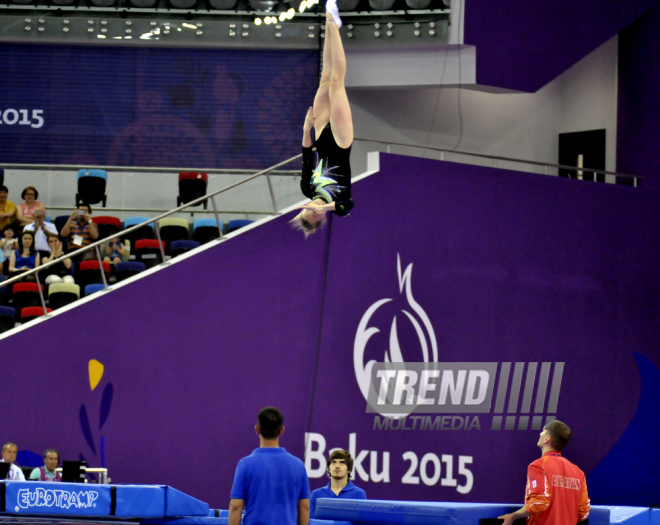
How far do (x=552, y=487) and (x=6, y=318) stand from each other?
5.50m

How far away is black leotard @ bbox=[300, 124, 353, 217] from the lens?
15.8ft

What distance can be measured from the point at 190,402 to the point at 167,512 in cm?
329

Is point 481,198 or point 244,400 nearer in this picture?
point 244,400

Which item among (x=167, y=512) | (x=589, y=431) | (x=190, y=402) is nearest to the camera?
(x=167, y=512)

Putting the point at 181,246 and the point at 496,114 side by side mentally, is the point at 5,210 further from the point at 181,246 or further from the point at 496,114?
the point at 496,114

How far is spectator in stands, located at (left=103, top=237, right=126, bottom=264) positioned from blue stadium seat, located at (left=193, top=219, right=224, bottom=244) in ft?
2.49

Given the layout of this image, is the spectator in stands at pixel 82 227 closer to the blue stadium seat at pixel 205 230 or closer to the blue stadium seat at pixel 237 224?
the blue stadium seat at pixel 205 230

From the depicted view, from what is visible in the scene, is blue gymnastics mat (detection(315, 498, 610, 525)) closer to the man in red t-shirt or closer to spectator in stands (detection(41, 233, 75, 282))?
the man in red t-shirt

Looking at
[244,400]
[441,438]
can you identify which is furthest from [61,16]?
[441,438]

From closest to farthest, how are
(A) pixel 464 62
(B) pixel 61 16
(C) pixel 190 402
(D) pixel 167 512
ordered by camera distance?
(D) pixel 167 512
(C) pixel 190 402
(A) pixel 464 62
(B) pixel 61 16

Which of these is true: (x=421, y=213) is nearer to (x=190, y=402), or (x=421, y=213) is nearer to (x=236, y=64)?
(x=190, y=402)

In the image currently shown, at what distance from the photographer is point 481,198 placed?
8.87m

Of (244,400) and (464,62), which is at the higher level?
(464,62)

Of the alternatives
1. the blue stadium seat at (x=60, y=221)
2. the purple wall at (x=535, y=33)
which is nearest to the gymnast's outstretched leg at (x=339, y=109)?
the blue stadium seat at (x=60, y=221)
